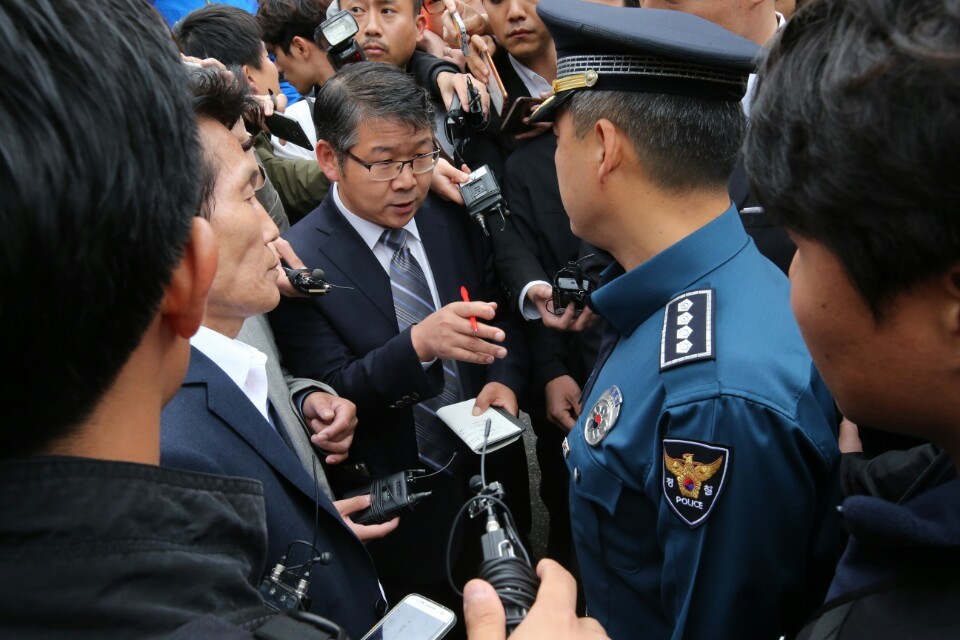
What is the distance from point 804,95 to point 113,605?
937 mm

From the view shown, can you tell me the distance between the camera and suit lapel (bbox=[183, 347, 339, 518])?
143 centimetres

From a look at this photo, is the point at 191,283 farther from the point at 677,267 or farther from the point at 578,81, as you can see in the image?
the point at 578,81

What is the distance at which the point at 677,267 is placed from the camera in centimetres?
150

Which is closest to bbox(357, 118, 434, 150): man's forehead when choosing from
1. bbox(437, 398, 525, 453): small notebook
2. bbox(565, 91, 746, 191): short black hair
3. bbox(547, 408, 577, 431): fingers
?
bbox(437, 398, 525, 453): small notebook

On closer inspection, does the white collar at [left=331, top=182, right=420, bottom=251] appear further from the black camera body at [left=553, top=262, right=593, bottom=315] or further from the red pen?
the black camera body at [left=553, top=262, right=593, bottom=315]

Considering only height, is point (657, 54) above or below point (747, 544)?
above

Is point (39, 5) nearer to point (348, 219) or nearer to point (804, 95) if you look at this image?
point (804, 95)

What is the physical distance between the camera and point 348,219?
2.54 meters

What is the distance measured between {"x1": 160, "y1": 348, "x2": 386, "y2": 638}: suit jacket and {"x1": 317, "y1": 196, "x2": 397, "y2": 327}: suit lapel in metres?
0.95

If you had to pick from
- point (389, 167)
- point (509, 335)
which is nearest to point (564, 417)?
point (509, 335)

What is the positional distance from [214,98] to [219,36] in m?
2.01

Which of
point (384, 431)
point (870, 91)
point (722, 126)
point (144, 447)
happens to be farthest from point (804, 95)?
point (384, 431)

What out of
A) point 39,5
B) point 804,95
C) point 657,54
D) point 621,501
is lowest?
point 621,501

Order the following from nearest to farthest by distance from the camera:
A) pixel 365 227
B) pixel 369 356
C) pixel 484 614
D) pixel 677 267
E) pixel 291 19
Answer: pixel 484 614, pixel 677 267, pixel 369 356, pixel 365 227, pixel 291 19
